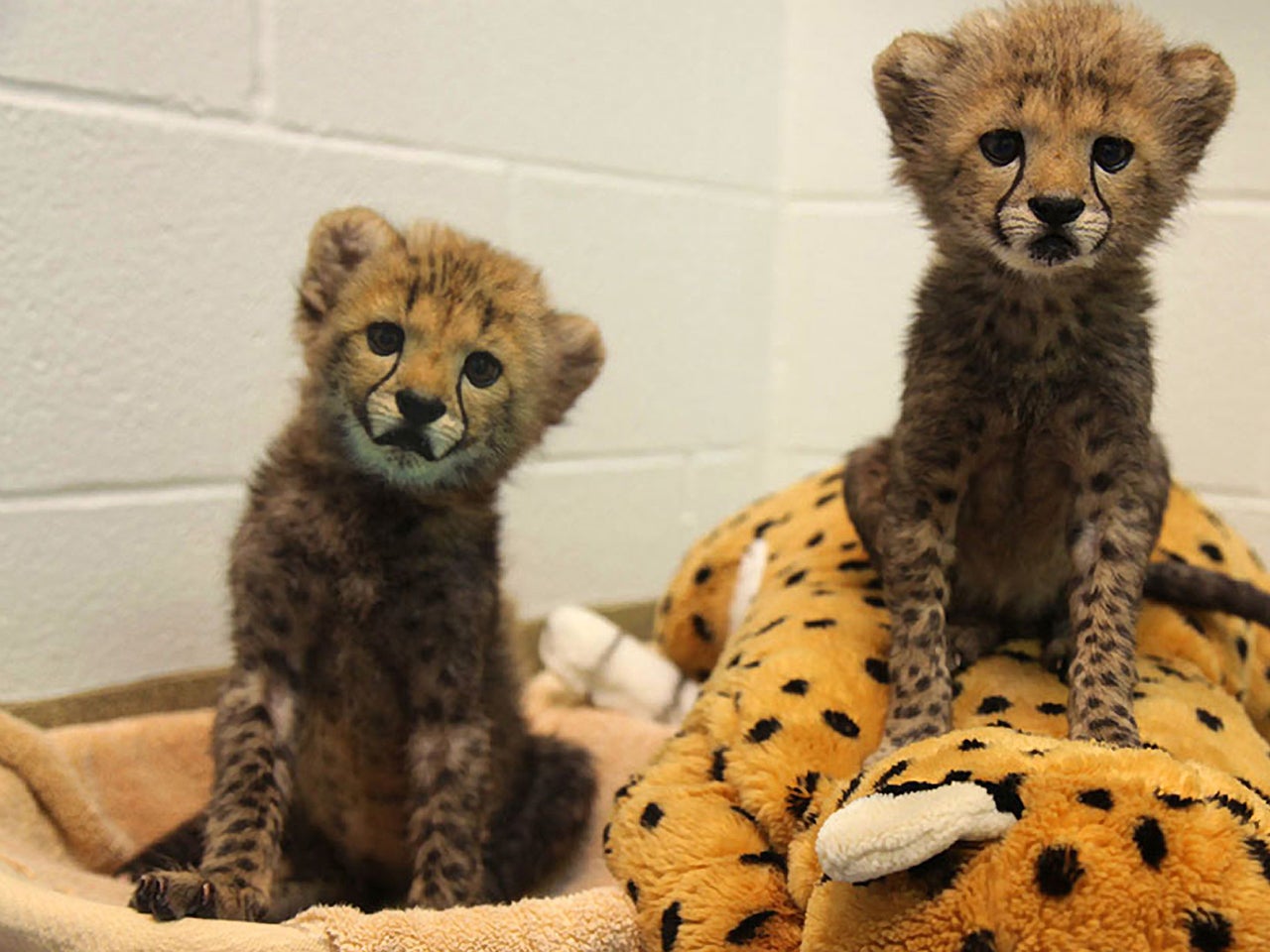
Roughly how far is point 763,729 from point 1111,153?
684 mm

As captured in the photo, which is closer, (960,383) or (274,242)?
(960,383)

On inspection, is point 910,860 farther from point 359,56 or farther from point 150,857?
point 359,56

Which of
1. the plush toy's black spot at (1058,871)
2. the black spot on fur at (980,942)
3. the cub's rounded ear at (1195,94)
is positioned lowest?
the black spot on fur at (980,942)

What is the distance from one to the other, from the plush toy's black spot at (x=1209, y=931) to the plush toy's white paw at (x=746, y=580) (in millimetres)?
1105

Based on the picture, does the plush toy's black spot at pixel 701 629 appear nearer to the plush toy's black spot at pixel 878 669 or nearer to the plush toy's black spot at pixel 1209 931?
the plush toy's black spot at pixel 878 669

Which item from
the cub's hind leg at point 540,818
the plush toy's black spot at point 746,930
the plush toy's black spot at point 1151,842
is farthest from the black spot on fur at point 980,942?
the cub's hind leg at point 540,818

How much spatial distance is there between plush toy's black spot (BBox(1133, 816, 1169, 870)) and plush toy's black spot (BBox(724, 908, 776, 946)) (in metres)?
0.37

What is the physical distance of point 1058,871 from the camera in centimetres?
100

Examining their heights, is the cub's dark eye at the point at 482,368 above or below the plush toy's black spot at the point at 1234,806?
above

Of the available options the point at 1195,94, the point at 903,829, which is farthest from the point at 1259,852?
the point at 1195,94

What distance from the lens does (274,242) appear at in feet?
6.56

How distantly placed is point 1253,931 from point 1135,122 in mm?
782

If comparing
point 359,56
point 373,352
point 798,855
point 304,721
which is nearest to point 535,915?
point 798,855

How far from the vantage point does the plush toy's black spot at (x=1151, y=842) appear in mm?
999
